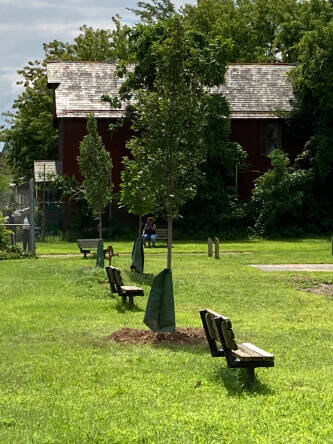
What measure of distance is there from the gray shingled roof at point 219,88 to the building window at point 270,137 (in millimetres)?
1026

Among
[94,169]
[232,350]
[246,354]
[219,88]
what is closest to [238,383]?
[246,354]

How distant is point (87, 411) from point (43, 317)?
707 centimetres

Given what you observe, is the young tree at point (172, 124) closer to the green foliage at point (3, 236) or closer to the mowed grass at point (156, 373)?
the mowed grass at point (156, 373)

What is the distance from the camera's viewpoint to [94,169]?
29922 mm

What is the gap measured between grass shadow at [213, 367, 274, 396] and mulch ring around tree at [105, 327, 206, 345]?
2.55m

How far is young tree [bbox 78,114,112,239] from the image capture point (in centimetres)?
2970

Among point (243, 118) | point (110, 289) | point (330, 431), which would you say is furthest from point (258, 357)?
point (243, 118)

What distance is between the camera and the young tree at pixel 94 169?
29703 millimetres

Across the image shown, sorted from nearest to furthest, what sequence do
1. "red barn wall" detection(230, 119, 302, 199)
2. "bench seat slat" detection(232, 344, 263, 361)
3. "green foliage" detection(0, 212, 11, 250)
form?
"bench seat slat" detection(232, 344, 263, 361)
"green foliage" detection(0, 212, 11, 250)
"red barn wall" detection(230, 119, 302, 199)

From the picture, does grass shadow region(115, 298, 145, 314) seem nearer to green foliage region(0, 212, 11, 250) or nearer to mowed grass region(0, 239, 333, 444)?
mowed grass region(0, 239, 333, 444)

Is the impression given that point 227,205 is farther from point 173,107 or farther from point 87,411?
point 87,411

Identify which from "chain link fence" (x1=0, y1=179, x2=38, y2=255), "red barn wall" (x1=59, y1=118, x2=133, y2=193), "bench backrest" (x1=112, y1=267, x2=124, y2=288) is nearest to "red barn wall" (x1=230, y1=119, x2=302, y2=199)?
"red barn wall" (x1=59, y1=118, x2=133, y2=193)

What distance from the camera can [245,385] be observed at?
9.27 m

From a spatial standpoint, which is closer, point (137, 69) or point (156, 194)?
point (156, 194)
